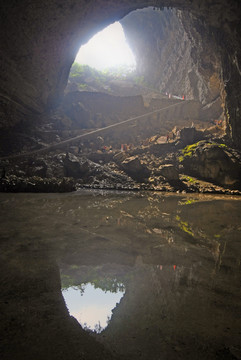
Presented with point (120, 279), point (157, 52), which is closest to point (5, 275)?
point (120, 279)

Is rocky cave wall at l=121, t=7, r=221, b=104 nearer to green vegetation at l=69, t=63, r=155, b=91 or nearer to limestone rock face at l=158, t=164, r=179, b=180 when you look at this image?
green vegetation at l=69, t=63, r=155, b=91

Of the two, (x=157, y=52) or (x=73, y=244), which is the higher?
(x=157, y=52)

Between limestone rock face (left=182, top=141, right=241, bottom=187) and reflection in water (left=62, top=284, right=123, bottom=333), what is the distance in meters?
8.59

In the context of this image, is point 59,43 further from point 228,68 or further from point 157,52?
point 157,52

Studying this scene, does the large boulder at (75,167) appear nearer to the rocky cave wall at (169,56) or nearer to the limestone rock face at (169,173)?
the limestone rock face at (169,173)

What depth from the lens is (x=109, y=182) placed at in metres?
10.0

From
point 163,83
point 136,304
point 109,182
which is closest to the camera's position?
point 136,304

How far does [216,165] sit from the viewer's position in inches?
390

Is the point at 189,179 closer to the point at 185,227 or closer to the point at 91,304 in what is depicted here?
the point at 185,227

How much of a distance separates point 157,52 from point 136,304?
1648 inches

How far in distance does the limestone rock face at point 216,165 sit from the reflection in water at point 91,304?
8.59m

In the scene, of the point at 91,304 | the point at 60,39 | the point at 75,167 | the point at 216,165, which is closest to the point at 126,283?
the point at 91,304

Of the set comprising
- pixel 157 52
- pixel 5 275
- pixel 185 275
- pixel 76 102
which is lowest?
pixel 5 275

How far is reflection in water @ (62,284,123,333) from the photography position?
174 cm
